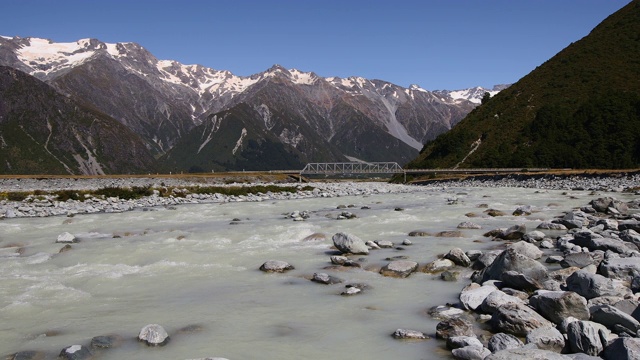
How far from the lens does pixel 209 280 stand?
1498 centimetres

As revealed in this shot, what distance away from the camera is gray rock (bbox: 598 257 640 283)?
1187 cm

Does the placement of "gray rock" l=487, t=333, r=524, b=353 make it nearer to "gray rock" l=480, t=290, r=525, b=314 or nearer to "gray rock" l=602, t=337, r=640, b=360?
"gray rock" l=602, t=337, r=640, b=360

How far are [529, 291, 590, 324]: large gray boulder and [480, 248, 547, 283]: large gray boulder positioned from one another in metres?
2.62

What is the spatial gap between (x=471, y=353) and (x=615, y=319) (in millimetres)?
2991

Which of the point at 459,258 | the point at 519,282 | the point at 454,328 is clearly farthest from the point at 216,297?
the point at 459,258

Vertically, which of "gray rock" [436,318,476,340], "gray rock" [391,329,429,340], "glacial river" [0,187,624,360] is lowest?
"glacial river" [0,187,624,360]

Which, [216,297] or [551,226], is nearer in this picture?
[216,297]

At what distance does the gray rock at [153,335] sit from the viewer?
30.9 ft

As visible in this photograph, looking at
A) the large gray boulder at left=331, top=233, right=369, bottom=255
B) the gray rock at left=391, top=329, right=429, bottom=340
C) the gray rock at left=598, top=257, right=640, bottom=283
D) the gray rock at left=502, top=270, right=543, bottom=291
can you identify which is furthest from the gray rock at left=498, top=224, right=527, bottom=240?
the gray rock at left=391, top=329, right=429, bottom=340

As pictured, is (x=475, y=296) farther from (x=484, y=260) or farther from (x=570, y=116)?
(x=570, y=116)

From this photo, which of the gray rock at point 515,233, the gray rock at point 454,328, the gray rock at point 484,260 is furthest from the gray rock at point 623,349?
the gray rock at point 515,233

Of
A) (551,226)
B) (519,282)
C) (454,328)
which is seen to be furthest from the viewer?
(551,226)

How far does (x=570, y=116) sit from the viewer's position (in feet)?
366

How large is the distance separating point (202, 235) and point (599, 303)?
19.5 m
